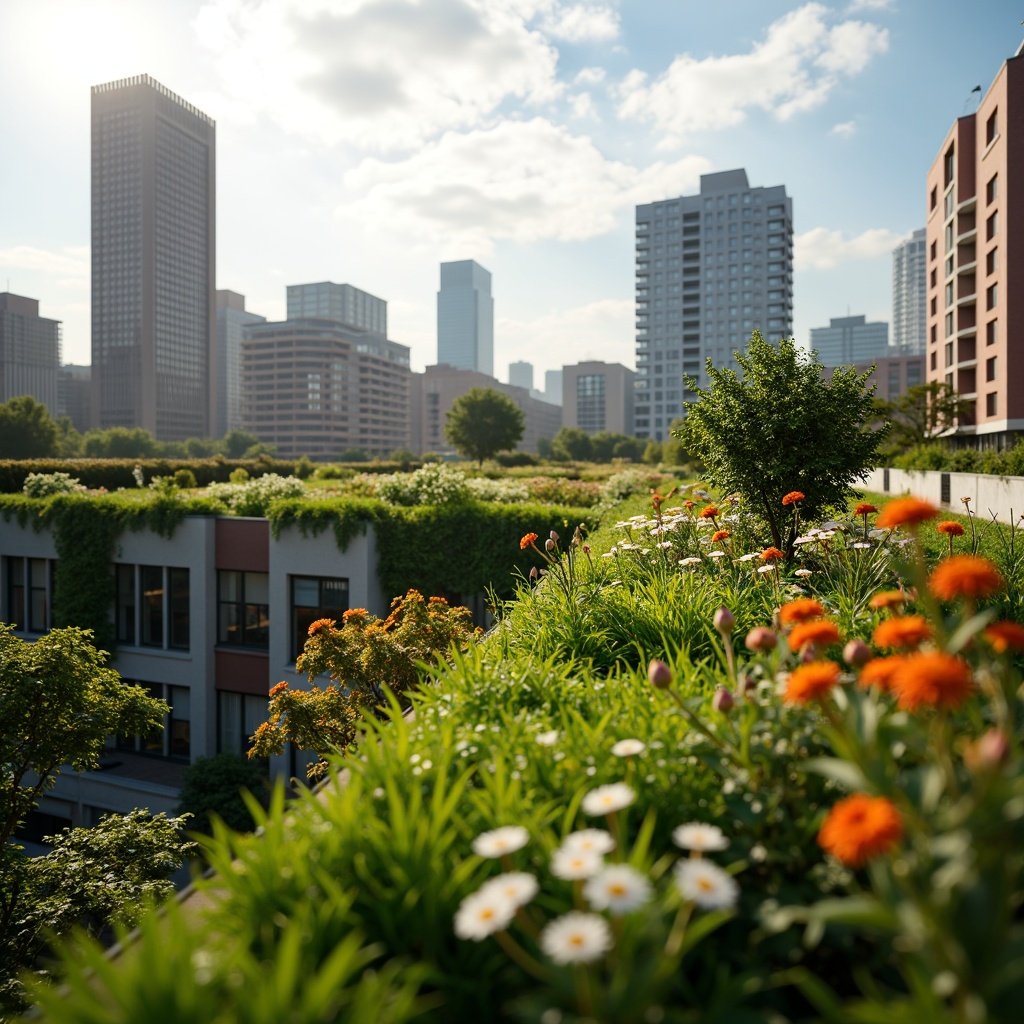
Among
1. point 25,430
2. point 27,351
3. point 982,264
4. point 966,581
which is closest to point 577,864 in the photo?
point 966,581

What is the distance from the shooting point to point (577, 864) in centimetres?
166

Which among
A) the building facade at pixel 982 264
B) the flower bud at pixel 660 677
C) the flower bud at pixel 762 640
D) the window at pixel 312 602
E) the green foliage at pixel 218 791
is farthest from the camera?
the building facade at pixel 982 264

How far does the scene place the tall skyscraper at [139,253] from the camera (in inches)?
5635

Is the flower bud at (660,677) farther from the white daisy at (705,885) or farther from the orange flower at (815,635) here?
the white daisy at (705,885)

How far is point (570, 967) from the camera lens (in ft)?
5.46

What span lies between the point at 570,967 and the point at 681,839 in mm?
399

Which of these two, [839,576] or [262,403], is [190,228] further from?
[839,576]

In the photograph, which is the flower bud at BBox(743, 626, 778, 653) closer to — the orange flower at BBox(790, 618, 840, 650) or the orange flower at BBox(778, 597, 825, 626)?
the orange flower at BBox(778, 597, 825, 626)

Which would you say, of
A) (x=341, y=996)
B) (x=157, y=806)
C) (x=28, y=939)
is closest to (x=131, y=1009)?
(x=341, y=996)

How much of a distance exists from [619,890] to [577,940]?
0.15 meters

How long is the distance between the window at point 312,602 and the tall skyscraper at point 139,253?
145 m

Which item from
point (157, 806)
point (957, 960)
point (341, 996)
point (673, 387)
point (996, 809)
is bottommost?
point (157, 806)

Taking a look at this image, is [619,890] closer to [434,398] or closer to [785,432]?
[785,432]

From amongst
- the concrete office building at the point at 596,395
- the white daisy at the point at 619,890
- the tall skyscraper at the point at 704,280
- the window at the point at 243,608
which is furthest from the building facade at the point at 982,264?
the concrete office building at the point at 596,395
